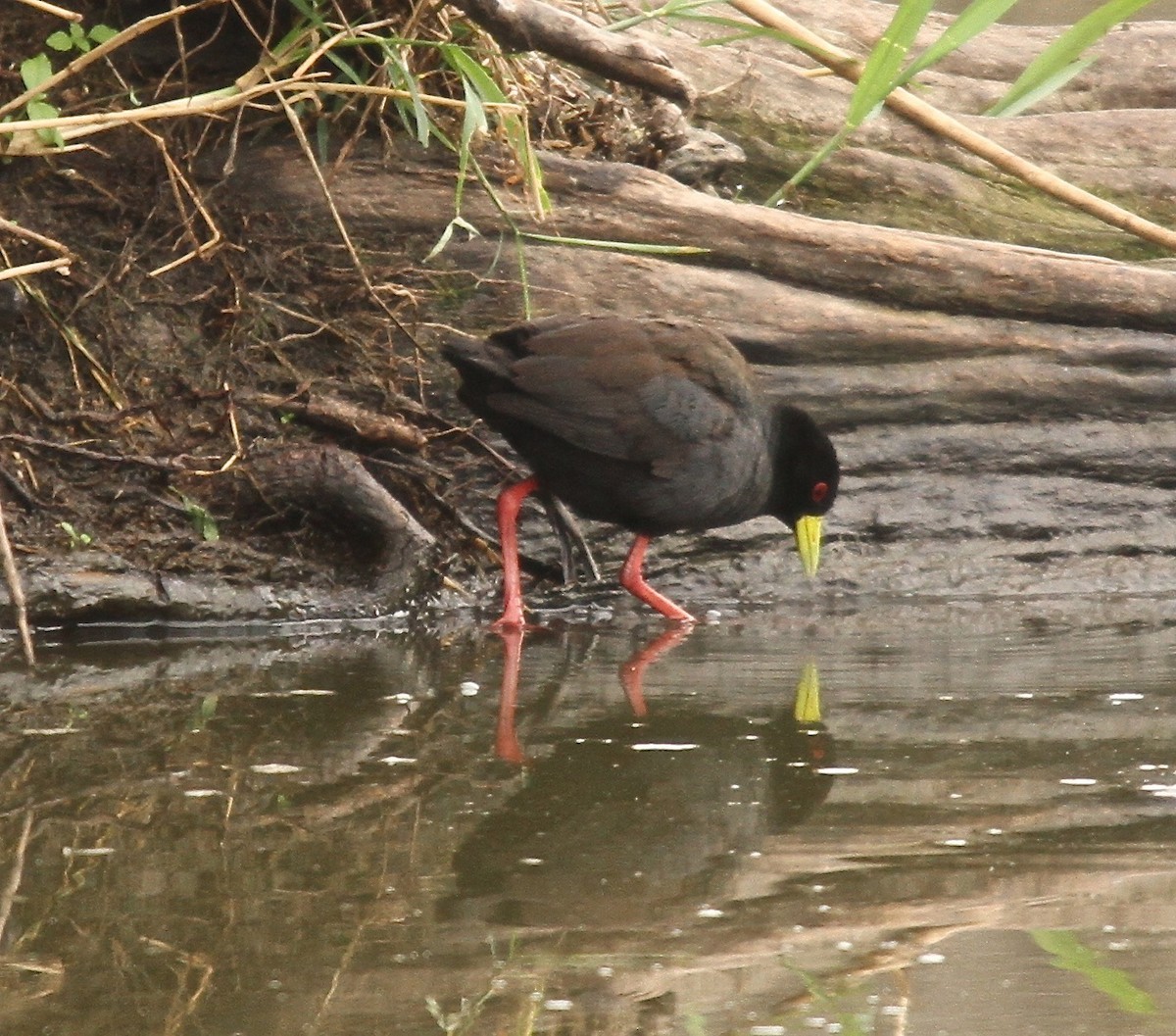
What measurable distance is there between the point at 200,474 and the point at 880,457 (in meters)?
2.56

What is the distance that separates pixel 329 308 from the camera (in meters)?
6.45

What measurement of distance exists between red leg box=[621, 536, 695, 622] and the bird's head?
1.61 ft

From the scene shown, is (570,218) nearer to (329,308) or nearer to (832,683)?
(329,308)

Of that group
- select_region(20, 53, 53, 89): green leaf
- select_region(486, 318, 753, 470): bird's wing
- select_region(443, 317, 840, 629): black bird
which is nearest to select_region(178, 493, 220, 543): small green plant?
select_region(443, 317, 840, 629): black bird

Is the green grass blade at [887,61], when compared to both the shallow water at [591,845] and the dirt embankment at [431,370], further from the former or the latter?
the dirt embankment at [431,370]

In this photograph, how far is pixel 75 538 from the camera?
19.0 ft

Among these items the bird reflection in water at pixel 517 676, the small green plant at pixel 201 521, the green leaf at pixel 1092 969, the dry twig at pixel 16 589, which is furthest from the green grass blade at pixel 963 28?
the small green plant at pixel 201 521

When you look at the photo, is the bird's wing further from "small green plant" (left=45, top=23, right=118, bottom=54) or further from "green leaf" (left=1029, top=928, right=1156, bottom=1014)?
"green leaf" (left=1029, top=928, right=1156, bottom=1014)

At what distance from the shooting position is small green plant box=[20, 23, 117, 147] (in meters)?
5.45

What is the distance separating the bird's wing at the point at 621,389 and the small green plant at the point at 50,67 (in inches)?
61.6

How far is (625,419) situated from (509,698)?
1.36m

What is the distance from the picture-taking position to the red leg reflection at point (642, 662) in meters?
4.64

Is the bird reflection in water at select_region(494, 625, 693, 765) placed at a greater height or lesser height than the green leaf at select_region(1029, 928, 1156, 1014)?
lesser

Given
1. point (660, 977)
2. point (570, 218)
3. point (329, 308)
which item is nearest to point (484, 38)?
point (570, 218)
